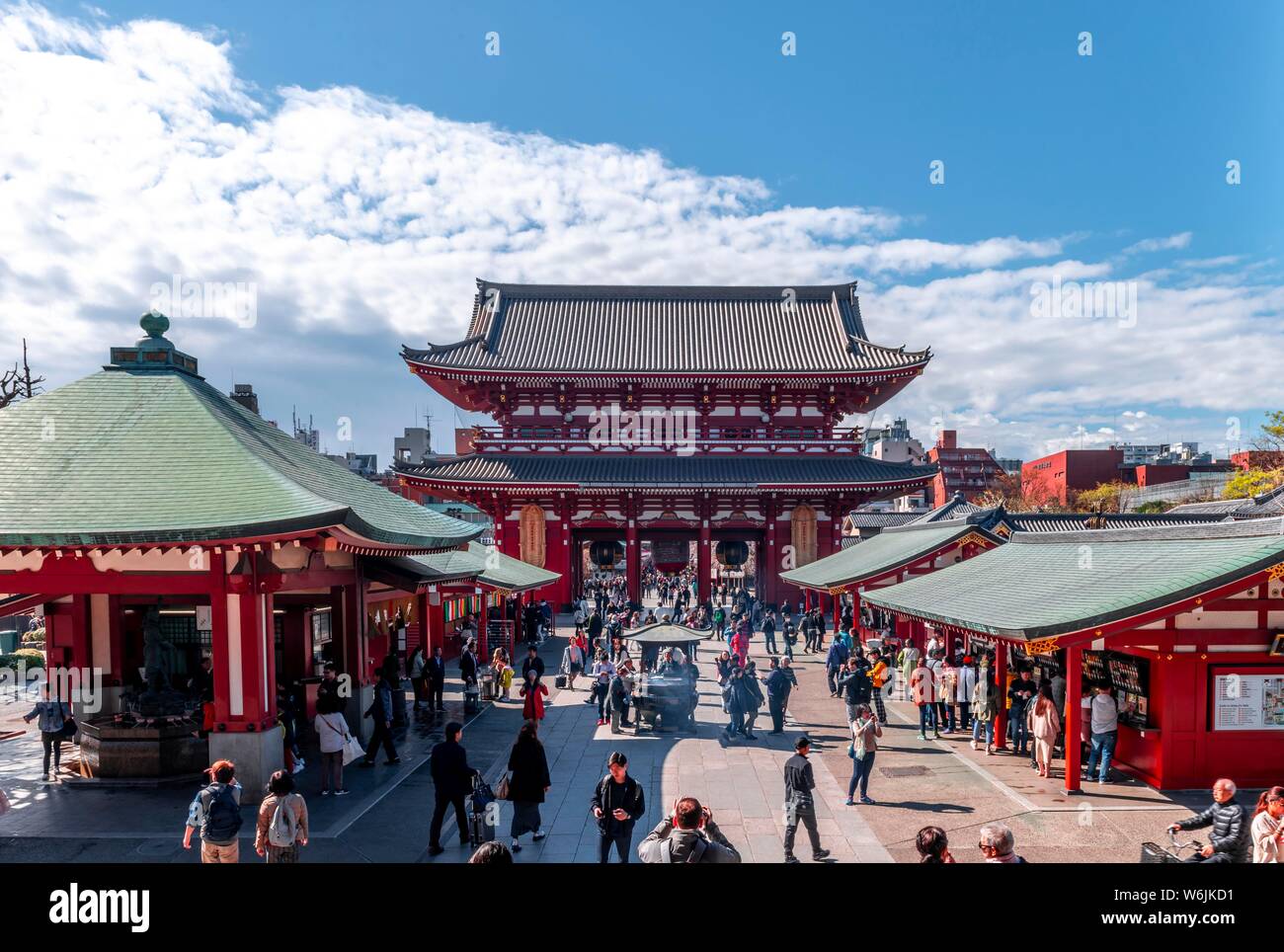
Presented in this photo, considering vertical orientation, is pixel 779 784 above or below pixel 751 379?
below

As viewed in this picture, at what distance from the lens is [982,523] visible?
69.3 ft

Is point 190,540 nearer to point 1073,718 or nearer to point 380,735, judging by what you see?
point 380,735

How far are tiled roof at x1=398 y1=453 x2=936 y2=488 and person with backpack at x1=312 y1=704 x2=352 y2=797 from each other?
20.7m

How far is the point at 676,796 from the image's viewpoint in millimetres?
11250

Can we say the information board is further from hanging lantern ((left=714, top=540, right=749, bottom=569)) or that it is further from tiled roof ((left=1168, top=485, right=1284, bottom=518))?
hanging lantern ((left=714, top=540, right=749, bottom=569))

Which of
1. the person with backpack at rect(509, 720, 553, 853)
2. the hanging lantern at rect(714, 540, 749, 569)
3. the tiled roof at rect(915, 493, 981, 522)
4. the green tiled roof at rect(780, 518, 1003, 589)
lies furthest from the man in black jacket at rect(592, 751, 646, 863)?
the hanging lantern at rect(714, 540, 749, 569)

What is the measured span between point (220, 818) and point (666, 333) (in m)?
33.6

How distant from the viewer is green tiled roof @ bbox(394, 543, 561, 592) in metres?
16.6

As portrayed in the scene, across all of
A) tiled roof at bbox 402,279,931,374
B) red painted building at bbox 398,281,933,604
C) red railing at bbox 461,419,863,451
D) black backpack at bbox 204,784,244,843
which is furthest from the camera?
red railing at bbox 461,419,863,451
